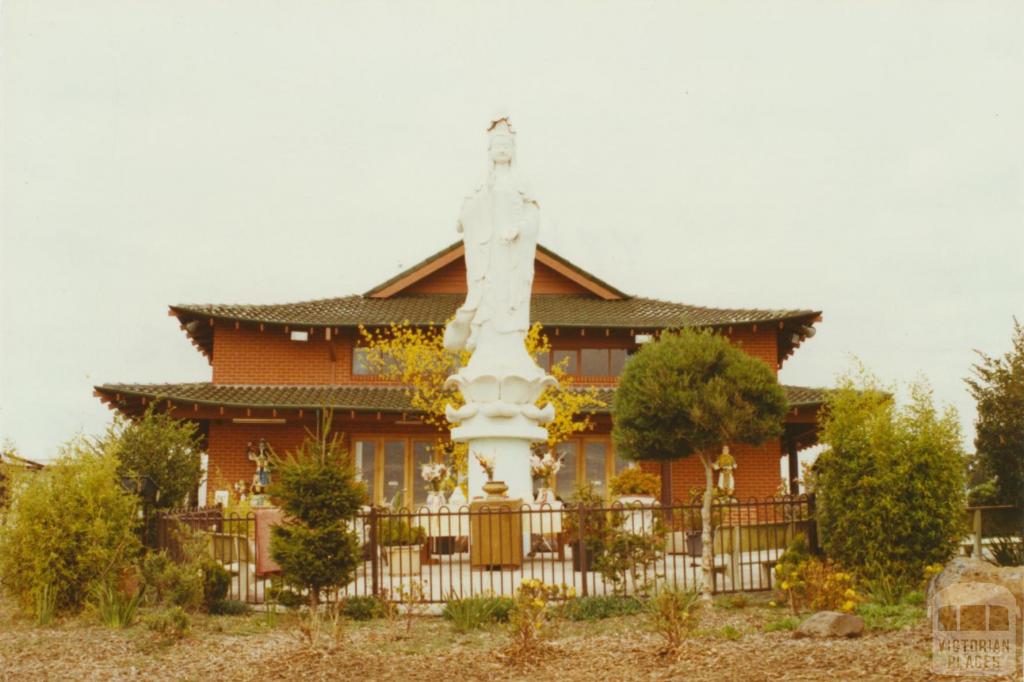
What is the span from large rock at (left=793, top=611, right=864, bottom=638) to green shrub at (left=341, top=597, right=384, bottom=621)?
4.73m

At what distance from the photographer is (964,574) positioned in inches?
365

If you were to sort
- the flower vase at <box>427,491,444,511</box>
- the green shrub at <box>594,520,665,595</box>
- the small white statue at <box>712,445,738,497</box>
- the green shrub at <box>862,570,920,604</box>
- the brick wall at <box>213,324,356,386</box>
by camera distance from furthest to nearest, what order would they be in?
the brick wall at <box>213,324,356,386</box>, the small white statue at <box>712,445,738,497</box>, the flower vase at <box>427,491,444,511</box>, the green shrub at <box>594,520,665,595</box>, the green shrub at <box>862,570,920,604</box>

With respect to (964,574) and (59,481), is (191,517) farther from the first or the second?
(964,574)

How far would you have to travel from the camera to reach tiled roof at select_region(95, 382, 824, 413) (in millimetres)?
23766

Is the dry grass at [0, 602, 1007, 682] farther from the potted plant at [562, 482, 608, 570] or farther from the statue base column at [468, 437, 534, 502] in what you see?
the statue base column at [468, 437, 534, 502]

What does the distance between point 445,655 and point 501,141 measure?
1033 centimetres

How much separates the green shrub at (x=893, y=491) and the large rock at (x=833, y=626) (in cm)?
235

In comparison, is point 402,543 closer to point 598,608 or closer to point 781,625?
point 598,608

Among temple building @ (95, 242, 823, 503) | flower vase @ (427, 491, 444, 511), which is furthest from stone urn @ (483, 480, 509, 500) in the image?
temple building @ (95, 242, 823, 503)

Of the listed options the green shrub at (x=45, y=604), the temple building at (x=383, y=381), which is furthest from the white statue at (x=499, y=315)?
the temple building at (x=383, y=381)

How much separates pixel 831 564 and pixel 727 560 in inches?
98.4

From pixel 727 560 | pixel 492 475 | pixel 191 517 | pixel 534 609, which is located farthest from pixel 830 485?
pixel 191 517

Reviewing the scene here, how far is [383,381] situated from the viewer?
2755 centimetres

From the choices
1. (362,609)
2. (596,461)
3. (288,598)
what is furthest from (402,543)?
(596,461)
